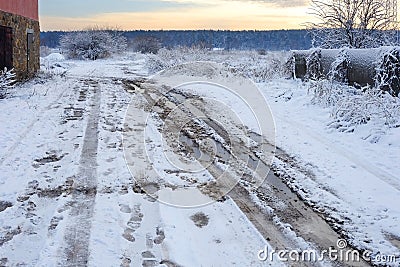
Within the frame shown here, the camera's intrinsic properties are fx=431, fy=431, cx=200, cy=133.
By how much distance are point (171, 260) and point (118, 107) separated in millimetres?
7597

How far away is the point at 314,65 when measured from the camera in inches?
537

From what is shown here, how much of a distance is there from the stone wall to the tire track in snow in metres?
9.84

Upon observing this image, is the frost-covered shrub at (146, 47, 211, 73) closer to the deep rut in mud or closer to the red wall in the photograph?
the red wall

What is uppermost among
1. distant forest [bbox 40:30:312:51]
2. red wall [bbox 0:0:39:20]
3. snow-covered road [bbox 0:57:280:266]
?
distant forest [bbox 40:30:312:51]

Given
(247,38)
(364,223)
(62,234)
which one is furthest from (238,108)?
(247,38)

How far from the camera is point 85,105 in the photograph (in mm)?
10891

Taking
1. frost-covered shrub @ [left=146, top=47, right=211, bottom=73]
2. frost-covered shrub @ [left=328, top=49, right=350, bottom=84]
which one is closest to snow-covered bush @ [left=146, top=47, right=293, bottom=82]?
frost-covered shrub @ [left=146, top=47, right=211, bottom=73]

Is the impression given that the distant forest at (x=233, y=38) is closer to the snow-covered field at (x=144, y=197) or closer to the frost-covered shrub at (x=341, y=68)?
Result: the frost-covered shrub at (x=341, y=68)

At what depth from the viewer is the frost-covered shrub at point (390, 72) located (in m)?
9.65

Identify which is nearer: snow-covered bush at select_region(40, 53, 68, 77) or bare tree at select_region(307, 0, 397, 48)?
bare tree at select_region(307, 0, 397, 48)

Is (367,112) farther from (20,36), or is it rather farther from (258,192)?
(20,36)

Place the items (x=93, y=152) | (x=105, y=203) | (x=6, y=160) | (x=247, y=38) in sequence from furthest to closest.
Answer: (x=247, y=38) → (x=93, y=152) → (x=6, y=160) → (x=105, y=203)

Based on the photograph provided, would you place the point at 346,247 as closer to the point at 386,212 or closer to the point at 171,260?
the point at 386,212

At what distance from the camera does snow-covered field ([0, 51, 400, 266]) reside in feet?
11.8
